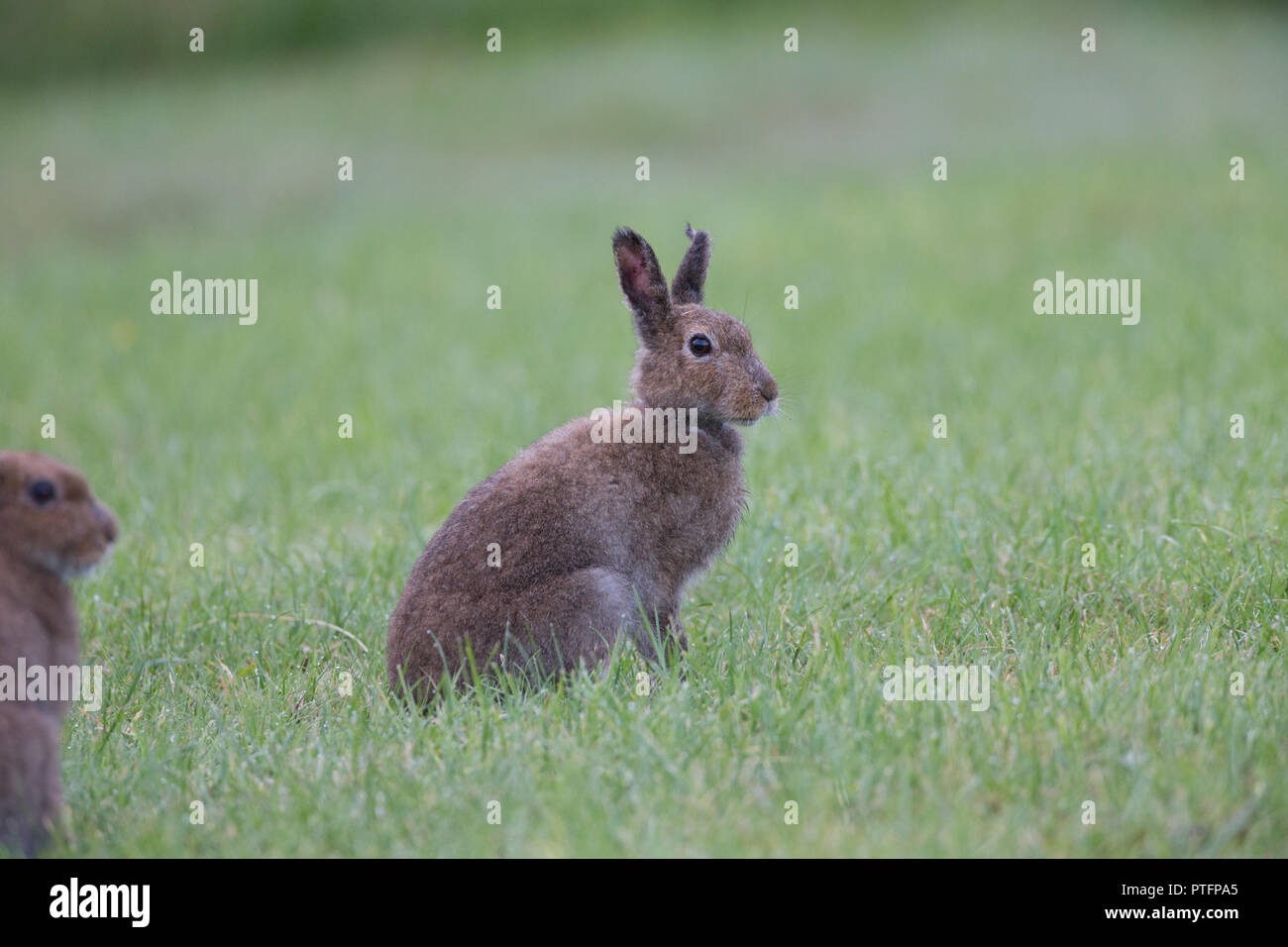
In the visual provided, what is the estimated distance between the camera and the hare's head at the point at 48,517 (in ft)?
13.1

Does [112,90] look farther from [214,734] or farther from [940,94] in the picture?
[214,734]

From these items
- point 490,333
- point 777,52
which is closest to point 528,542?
point 490,333

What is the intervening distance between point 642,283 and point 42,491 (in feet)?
7.68

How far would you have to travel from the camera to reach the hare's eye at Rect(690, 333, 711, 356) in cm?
542
